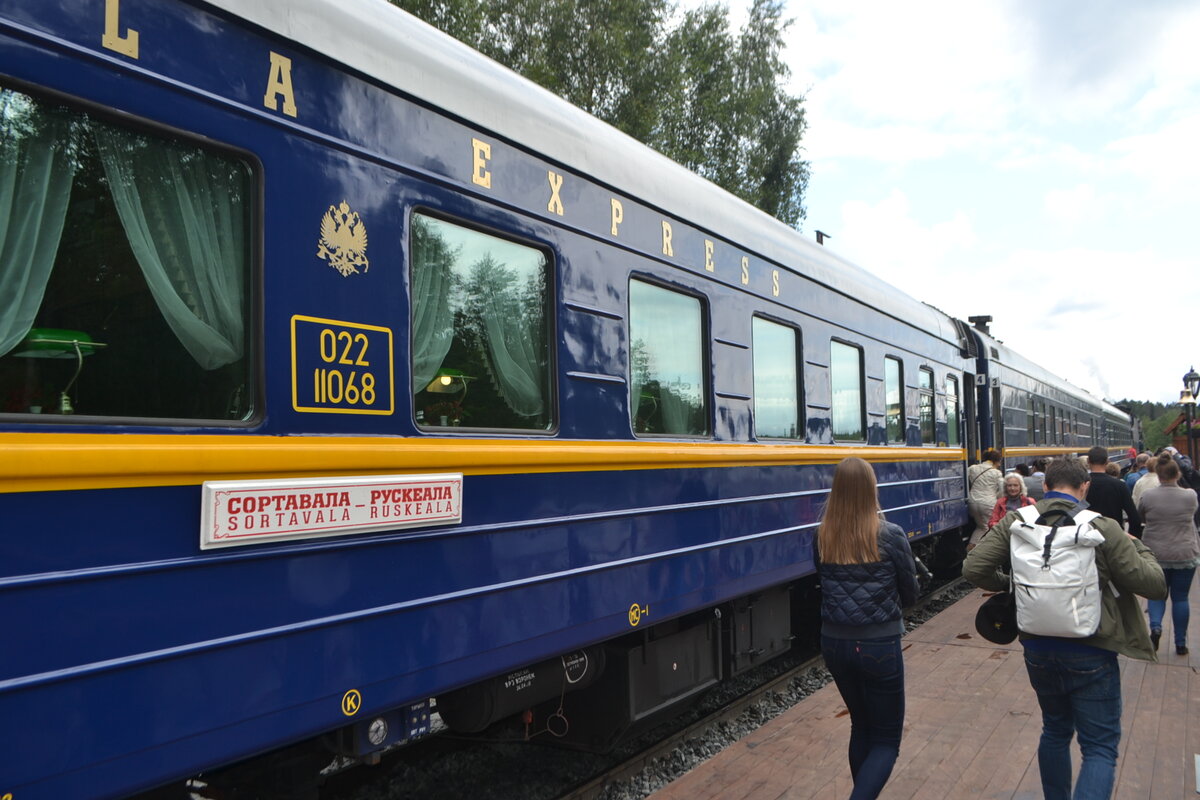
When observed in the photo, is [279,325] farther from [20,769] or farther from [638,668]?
[638,668]

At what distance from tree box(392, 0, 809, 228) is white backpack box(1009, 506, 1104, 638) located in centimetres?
1436

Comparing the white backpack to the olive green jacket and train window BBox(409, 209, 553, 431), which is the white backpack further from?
train window BBox(409, 209, 553, 431)

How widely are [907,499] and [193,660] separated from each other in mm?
7045

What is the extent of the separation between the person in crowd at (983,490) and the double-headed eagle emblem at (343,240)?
8.94m

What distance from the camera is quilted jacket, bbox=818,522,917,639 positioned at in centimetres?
367

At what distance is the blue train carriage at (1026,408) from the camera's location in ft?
41.9

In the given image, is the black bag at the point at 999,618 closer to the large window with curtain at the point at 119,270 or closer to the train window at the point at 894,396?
the large window with curtain at the point at 119,270

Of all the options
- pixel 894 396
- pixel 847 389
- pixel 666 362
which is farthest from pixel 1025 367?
pixel 666 362

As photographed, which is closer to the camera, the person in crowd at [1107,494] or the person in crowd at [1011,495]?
the person in crowd at [1107,494]

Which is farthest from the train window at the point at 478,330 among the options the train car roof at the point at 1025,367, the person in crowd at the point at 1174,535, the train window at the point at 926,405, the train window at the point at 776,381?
the train car roof at the point at 1025,367

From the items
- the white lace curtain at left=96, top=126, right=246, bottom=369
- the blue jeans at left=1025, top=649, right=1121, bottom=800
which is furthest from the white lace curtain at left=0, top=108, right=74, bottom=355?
the blue jeans at left=1025, top=649, right=1121, bottom=800

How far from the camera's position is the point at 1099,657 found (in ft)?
11.3

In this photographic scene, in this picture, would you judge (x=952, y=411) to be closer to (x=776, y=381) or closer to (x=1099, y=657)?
(x=776, y=381)

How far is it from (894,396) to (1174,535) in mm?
2376
